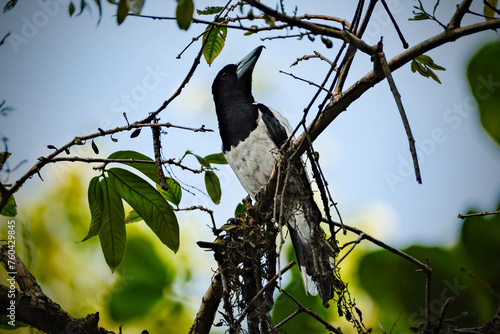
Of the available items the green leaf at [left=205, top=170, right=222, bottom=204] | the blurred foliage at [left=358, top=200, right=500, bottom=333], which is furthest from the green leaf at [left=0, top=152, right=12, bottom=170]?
the blurred foliage at [left=358, top=200, right=500, bottom=333]

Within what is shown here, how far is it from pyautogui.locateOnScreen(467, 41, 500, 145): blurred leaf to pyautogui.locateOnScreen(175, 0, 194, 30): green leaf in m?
1.99

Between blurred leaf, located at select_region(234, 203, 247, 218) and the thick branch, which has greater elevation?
the thick branch

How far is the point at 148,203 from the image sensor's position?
5.39 ft

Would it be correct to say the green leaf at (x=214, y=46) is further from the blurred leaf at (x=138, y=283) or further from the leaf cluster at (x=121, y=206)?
the blurred leaf at (x=138, y=283)

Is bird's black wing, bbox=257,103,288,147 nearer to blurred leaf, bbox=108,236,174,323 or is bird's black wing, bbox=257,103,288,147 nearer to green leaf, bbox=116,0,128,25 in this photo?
blurred leaf, bbox=108,236,174,323

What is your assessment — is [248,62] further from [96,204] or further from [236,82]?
[96,204]

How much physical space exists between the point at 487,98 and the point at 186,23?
6.95 ft

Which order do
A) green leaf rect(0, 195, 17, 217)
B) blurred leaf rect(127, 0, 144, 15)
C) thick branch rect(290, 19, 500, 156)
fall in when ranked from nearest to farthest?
1. blurred leaf rect(127, 0, 144, 15)
2. thick branch rect(290, 19, 500, 156)
3. green leaf rect(0, 195, 17, 217)

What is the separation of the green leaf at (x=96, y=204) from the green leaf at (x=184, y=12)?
872 mm

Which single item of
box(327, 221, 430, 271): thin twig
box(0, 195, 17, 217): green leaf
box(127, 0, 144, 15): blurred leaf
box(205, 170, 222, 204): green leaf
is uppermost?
box(205, 170, 222, 204): green leaf

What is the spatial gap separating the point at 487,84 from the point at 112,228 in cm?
206

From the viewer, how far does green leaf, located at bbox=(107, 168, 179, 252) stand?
1626 millimetres

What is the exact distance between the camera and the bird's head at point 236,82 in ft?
8.51

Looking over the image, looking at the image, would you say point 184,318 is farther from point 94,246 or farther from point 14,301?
point 14,301
